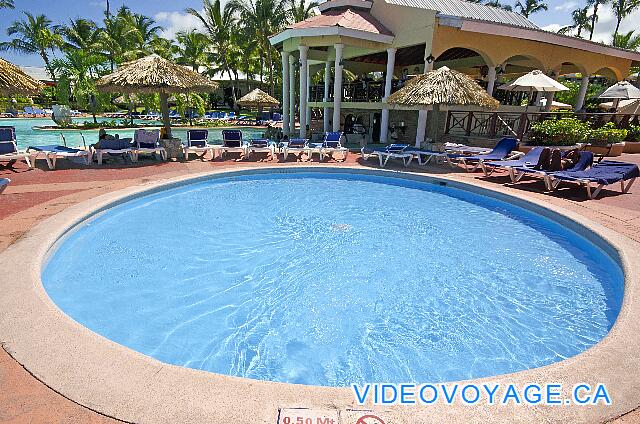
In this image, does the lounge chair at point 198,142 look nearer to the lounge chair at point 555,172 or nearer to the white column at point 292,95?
the white column at point 292,95

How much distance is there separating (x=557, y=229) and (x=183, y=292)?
23.5 ft

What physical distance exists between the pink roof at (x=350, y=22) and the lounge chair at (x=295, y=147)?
261 inches

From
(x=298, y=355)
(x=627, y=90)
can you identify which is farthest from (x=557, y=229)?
(x=627, y=90)

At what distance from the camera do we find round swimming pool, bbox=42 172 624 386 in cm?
361

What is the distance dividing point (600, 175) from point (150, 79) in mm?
13244

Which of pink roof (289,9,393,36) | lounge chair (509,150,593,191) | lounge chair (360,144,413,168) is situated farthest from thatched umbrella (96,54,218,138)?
lounge chair (509,150,593,191)

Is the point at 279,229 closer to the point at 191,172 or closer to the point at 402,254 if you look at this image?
the point at 402,254

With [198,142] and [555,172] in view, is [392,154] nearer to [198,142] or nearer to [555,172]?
[555,172]

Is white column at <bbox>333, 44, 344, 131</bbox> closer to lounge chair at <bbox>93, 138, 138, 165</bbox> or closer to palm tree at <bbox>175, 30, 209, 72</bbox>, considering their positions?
lounge chair at <bbox>93, 138, 138, 165</bbox>

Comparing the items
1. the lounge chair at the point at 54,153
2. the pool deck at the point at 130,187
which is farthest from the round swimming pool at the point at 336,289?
the lounge chair at the point at 54,153

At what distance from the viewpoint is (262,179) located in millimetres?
11062

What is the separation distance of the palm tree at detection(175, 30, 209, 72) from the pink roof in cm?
2502

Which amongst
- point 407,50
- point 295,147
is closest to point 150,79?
point 295,147

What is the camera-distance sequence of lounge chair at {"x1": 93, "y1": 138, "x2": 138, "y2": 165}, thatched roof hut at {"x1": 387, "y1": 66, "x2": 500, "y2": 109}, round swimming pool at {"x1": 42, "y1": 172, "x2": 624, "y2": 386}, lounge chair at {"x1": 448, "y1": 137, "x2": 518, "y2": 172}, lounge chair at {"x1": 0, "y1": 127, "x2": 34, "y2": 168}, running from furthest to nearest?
1. thatched roof hut at {"x1": 387, "y1": 66, "x2": 500, "y2": 109}
2. lounge chair at {"x1": 448, "y1": 137, "x2": 518, "y2": 172}
3. lounge chair at {"x1": 93, "y1": 138, "x2": 138, "y2": 165}
4. lounge chair at {"x1": 0, "y1": 127, "x2": 34, "y2": 168}
5. round swimming pool at {"x1": 42, "y1": 172, "x2": 624, "y2": 386}
